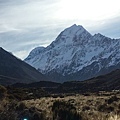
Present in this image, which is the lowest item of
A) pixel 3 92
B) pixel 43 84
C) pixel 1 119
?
pixel 1 119

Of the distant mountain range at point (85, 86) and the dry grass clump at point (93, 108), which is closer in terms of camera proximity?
the dry grass clump at point (93, 108)

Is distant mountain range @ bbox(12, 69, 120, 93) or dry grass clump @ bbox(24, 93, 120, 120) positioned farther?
distant mountain range @ bbox(12, 69, 120, 93)

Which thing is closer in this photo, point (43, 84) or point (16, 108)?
point (16, 108)

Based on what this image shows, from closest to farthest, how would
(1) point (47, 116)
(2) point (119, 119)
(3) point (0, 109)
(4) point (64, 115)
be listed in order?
(2) point (119, 119)
(4) point (64, 115)
(1) point (47, 116)
(3) point (0, 109)

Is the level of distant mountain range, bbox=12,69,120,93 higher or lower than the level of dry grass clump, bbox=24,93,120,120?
higher

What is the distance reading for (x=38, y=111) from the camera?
91.2 ft

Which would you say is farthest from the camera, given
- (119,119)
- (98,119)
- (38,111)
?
(38,111)

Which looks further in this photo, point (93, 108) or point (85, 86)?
point (85, 86)

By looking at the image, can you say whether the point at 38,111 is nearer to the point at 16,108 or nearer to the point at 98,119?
the point at 16,108

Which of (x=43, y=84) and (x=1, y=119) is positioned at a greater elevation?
(x=43, y=84)

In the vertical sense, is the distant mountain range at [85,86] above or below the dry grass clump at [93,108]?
above

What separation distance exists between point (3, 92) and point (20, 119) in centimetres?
2142

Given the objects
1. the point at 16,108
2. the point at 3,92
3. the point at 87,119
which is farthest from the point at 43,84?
the point at 87,119

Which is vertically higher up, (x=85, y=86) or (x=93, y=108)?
(x=85, y=86)
